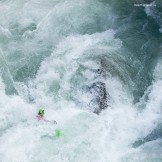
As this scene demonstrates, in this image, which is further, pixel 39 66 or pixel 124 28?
pixel 124 28

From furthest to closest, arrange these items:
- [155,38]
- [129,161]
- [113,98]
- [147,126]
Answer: [155,38], [113,98], [147,126], [129,161]

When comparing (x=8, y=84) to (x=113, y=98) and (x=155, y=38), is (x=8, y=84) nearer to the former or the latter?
(x=113, y=98)

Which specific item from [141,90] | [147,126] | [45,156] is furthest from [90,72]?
[45,156]

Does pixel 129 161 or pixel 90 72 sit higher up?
pixel 90 72

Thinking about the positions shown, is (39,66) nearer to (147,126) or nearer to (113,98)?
(113,98)

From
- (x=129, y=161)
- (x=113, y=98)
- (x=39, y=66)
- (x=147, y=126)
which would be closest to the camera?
(x=129, y=161)

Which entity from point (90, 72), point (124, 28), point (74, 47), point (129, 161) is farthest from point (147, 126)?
point (124, 28)
